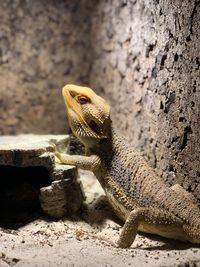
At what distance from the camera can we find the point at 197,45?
2896 millimetres

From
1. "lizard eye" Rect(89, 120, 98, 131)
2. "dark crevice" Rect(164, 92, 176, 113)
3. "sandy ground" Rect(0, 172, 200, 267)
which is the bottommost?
"sandy ground" Rect(0, 172, 200, 267)

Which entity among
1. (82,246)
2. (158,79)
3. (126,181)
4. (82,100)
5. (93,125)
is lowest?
(82,246)

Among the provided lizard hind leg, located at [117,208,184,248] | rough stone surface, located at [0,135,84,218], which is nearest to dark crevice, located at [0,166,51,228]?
rough stone surface, located at [0,135,84,218]

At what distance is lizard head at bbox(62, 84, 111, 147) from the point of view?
3322 millimetres

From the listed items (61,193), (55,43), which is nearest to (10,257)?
(61,193)

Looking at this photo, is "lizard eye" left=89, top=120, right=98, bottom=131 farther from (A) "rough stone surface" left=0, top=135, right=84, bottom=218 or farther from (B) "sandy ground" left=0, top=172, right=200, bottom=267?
(B) "sandy ground" left=0, top=172, right=200, bottom=267

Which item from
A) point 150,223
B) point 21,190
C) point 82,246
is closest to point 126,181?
point 150,223

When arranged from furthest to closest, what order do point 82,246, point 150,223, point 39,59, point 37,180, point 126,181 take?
1. point 39,59
2. point 37,180
3. point 126,181
4. point 150,223
5. point 82,246

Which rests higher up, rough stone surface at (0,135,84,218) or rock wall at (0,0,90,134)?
rock wall at (0,0,90,134)

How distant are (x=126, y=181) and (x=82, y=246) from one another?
0.64 meters

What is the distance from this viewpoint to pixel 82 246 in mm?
2797

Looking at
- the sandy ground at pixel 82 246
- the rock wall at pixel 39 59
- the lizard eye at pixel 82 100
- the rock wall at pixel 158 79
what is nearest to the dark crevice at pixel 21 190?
the sandy ground at pixel 82 246

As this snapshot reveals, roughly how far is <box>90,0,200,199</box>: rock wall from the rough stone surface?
75cm

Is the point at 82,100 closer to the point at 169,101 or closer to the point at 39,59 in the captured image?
the point at 169,101
